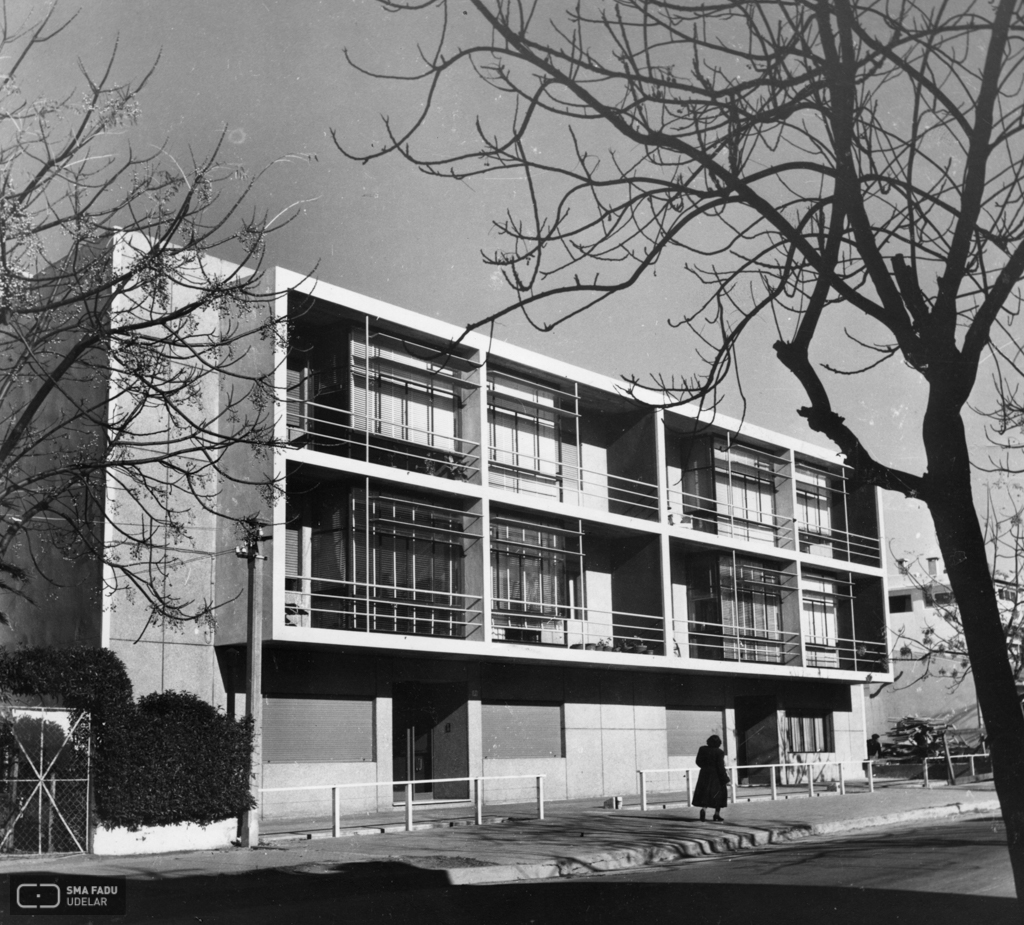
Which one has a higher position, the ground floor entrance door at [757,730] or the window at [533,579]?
the window at [533,579]

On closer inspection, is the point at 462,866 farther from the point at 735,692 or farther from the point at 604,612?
the point at 735,692

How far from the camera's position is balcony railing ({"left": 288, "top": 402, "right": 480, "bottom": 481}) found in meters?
23.5

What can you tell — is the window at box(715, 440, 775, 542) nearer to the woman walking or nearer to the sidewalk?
the sidewalk

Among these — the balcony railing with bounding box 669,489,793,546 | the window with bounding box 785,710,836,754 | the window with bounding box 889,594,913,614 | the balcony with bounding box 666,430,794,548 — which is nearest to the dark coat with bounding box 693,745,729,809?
the balcony railing with bounding box 669,489,793,546

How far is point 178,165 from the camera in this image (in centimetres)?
1030

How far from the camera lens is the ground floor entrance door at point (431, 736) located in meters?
25.7

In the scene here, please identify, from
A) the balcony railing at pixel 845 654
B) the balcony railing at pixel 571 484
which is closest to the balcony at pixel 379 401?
the balcony railing at pixel 571 484

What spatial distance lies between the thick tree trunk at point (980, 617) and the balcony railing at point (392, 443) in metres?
18.5

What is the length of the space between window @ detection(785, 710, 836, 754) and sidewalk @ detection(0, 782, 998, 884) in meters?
13.2

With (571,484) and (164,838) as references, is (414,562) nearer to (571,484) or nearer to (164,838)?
(571,484)

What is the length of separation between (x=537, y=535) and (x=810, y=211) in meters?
23.5

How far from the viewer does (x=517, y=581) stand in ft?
90.5

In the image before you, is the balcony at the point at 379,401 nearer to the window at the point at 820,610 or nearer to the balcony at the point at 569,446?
the balcony at the point at 569,446

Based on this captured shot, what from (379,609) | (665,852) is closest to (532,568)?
(379,609)
